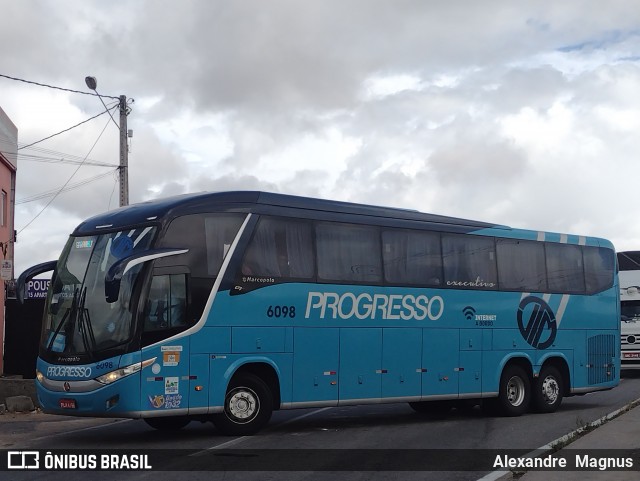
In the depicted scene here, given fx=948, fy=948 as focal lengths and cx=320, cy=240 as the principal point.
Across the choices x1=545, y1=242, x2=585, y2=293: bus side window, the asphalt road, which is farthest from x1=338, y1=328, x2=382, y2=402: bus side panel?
x1=545, y1=242, x2=585, y2=293: bus side window

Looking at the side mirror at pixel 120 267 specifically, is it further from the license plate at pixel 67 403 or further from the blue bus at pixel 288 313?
the license plate at pixel 67 403

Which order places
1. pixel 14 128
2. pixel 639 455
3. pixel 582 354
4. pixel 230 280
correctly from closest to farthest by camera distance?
pixel 639 455, pixel 230 280, pixel 582 354, pixel 14 128

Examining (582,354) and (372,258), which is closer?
(372,258)

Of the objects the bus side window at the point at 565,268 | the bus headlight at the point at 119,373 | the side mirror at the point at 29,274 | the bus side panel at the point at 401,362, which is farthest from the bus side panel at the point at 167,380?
the bus side window at the point at 565,268

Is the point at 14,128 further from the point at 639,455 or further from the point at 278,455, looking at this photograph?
the point at 639,455

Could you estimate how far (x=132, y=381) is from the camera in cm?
1323

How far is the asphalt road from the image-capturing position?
36.2 feet

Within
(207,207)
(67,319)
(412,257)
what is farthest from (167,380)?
(412,257)

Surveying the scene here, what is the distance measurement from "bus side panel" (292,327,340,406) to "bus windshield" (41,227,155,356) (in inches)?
119

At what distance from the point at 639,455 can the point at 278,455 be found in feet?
14.9

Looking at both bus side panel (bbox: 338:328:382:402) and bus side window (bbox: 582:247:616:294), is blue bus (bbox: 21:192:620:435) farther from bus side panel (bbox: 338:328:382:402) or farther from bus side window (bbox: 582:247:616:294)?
bus side window (bbox: 582:247:616:294)

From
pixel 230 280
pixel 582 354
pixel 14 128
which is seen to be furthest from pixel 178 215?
pixel 14 128

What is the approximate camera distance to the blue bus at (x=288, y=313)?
13.6 m

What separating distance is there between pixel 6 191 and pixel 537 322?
54.7 feet
